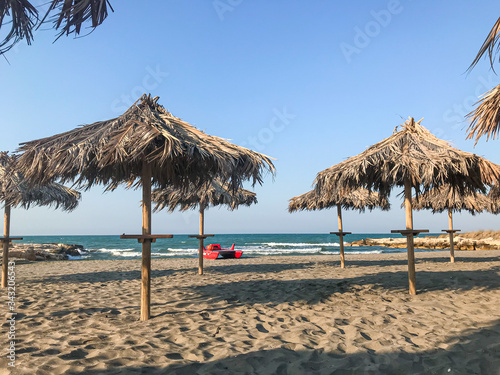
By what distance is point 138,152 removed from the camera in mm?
4246

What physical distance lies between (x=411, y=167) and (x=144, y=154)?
15.1 ft

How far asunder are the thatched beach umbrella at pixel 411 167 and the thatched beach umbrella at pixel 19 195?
257 inches

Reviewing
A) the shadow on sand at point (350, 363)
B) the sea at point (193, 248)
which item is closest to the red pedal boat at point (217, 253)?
the sea at point (193, 248)

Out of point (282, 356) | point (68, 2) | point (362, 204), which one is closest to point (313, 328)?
point (282, 356)

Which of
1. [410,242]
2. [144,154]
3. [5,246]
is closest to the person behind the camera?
[144,154]

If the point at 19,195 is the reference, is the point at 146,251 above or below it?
below

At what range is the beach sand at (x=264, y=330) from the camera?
3.12 m

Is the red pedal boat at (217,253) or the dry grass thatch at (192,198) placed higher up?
the dry grass thatch at (192,198)

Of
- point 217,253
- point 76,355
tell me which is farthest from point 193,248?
point 76,355

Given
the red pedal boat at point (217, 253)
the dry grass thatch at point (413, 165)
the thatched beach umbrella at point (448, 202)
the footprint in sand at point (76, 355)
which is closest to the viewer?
the footprint in sand at point (76, 355)

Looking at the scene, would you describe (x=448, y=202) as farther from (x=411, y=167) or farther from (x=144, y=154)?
(x=144, y=154)

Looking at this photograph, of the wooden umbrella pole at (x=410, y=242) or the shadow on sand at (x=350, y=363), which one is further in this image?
the wooden umbrella pole at (x=410, y=242)

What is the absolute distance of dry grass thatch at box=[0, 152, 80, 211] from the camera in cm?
787

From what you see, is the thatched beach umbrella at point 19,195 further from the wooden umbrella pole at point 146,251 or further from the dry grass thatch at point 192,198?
the wooden umbrella pole at point 146,251
